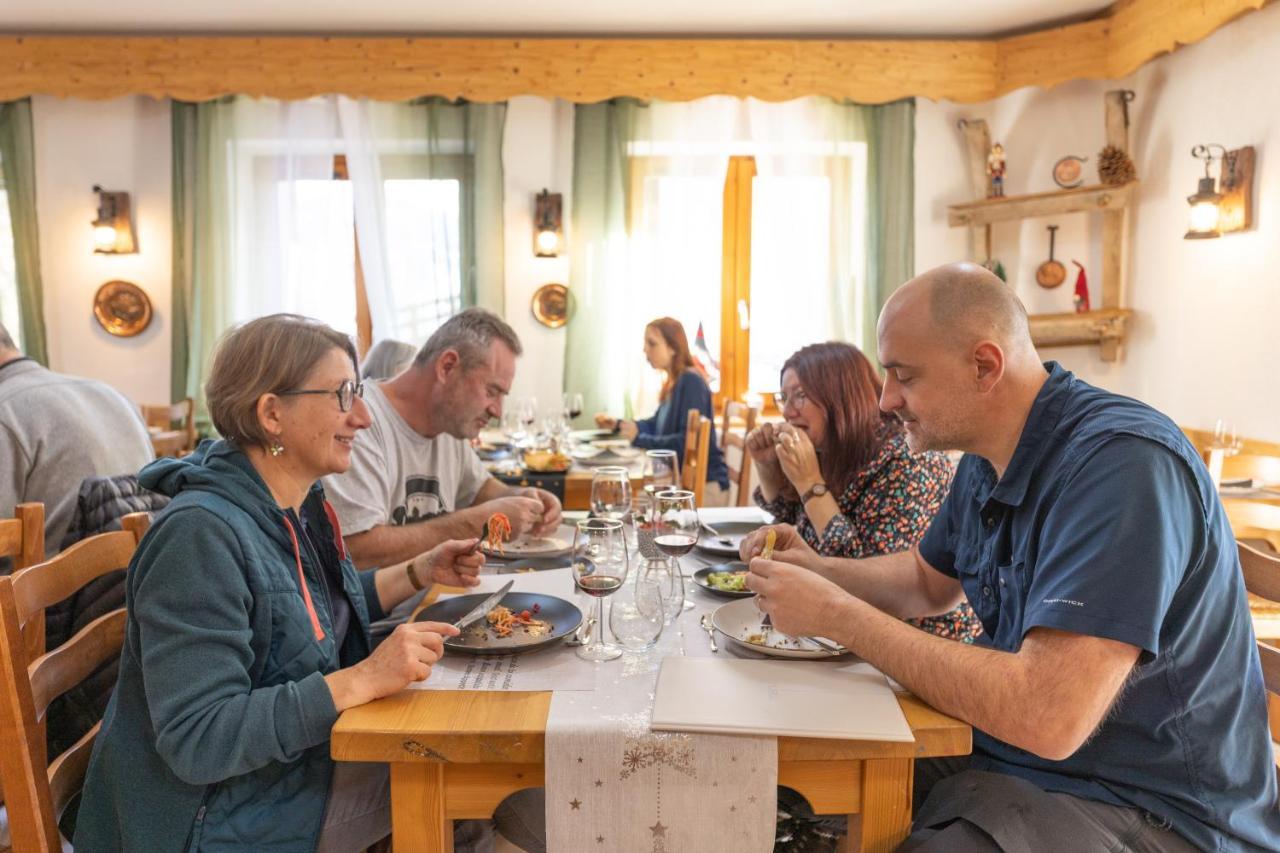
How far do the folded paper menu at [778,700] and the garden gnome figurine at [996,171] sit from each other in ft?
16.1

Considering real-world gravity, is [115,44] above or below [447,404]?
above

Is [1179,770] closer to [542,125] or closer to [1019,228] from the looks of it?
[1019,228]

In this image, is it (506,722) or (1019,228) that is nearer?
(506,722)

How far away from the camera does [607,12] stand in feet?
18.0

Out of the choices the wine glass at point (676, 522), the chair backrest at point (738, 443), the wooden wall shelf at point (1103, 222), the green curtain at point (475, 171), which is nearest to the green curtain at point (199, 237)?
the green curtain at point (475, 171)

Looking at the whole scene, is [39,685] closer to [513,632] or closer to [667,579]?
[513,632]

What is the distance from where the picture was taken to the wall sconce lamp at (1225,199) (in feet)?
13.6

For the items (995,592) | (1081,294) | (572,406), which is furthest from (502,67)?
(995,592)

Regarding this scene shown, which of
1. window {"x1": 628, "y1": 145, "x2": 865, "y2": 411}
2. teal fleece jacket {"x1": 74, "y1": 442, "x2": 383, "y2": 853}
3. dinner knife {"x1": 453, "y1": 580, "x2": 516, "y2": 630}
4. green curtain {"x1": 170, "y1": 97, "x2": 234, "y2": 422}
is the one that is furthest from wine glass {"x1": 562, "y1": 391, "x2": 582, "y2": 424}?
teal fleece jacket {"x1": 74, "y1": 442, "x2": 383, "y2": 853}

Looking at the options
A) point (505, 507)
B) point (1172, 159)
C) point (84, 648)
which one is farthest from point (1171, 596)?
point (1172, 159)

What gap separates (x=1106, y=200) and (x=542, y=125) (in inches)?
136

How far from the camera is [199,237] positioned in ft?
19.6

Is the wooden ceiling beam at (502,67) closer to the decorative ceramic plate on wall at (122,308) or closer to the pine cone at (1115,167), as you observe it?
the pine cone at (1115,167)

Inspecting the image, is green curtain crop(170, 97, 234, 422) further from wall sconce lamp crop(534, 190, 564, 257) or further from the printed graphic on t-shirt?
the printed graphic on t-shirt
